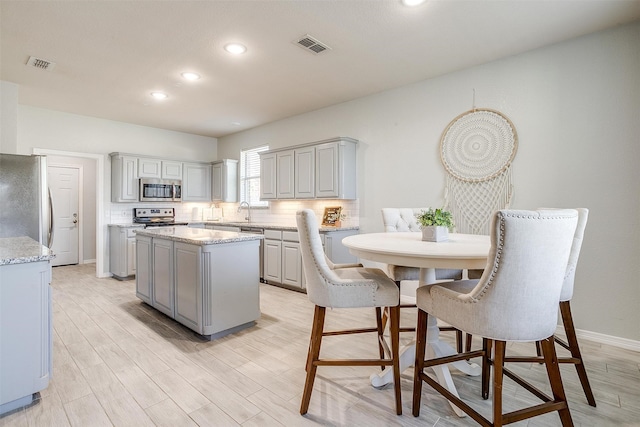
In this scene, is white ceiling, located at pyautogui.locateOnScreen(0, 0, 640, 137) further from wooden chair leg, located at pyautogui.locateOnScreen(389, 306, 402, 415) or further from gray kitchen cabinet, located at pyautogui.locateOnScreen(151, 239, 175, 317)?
wooden chair leg, located at pyautogui.locateOnScreen(389, 306, 402, 415)

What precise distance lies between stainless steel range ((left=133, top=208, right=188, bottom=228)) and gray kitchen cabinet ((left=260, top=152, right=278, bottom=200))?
5.48 ft

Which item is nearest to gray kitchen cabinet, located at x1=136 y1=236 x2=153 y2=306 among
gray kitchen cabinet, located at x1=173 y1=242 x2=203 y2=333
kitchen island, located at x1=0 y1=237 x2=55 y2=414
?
gray kitchen cabinet, located at x1=173 y1=242 x2=203 y2=333

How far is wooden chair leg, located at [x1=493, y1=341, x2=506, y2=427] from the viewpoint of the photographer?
1317mm

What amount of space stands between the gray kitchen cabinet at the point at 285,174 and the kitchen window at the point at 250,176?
2.95 feet

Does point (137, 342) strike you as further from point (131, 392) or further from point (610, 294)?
point (610, 294)

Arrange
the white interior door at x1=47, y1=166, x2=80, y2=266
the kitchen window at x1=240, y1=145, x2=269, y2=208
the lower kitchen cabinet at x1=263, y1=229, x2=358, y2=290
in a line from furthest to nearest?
the white interior door at x1=47, y1=166, x2=80, y2=266, the kitchen window at x1=240, y1=145, x2=269, y2=208, the lower kitchen cabinet at x1=263, y1=229, x2=358, y2=290

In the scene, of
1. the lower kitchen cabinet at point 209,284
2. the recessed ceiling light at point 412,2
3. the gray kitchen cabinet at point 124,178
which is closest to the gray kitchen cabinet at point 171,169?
the gray kitchen cabinet at point 124,178

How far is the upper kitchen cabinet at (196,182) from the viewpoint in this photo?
603 cm

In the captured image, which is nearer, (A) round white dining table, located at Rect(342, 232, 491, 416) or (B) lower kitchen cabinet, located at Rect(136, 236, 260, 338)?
(A) round white dining table, located at Rect(342, 232, 491, 416)

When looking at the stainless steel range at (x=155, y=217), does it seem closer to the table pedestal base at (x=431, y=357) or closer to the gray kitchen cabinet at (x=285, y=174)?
the gray kitchen cabinet at (x=285, y=174)

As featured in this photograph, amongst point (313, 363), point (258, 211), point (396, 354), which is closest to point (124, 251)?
point (258, 211)

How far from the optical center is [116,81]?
3.77 metres

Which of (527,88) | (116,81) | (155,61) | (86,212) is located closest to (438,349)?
(527,88)

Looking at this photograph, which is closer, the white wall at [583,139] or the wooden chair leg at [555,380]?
the wooden chair leg at [555,380]
